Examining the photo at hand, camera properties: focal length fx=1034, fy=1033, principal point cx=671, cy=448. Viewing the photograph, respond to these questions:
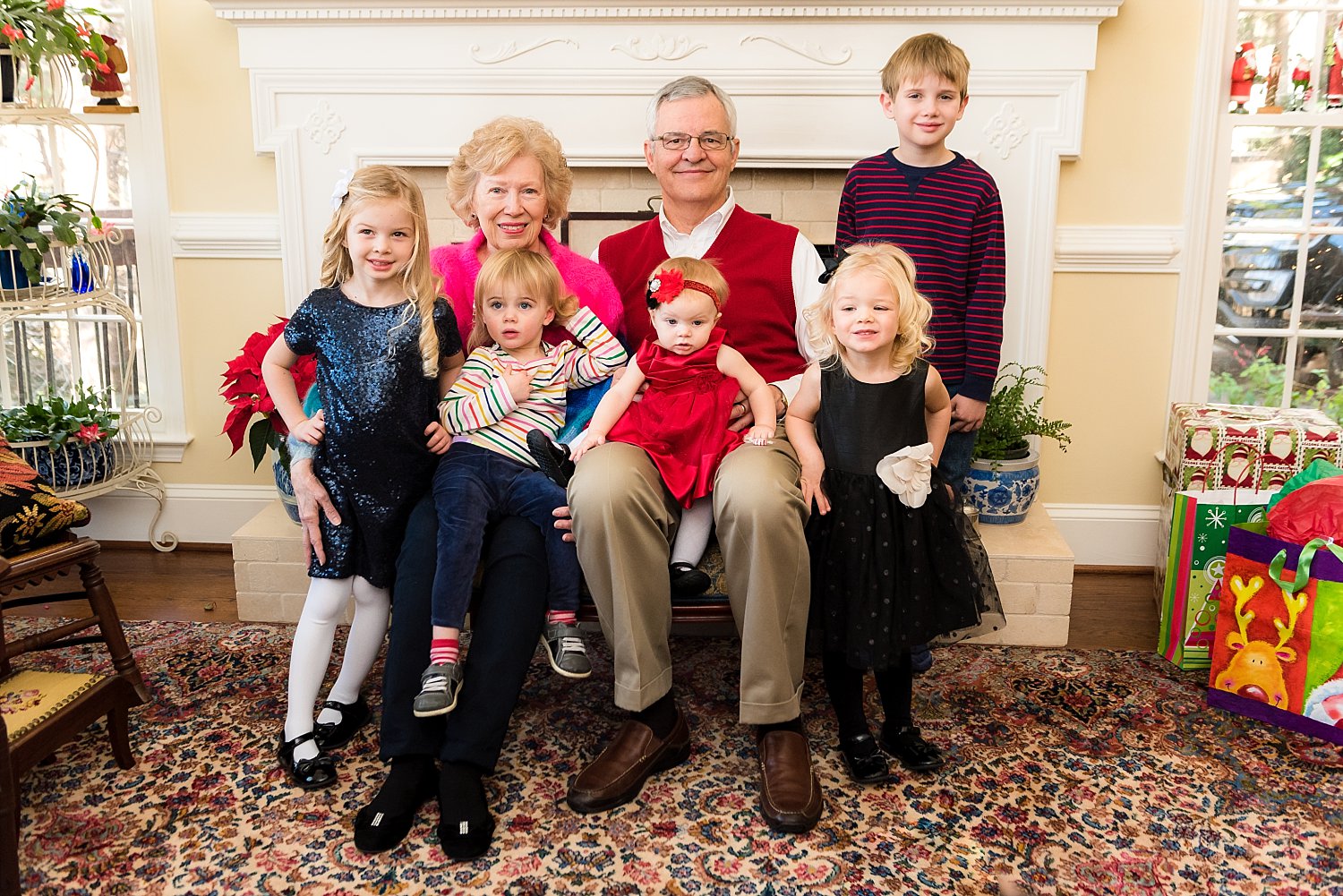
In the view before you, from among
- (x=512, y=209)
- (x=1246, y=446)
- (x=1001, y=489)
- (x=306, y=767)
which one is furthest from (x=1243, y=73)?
(x=306, y=767)

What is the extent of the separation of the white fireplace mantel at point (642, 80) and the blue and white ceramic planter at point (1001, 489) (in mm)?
428

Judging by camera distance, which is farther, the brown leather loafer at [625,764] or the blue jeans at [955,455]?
the blue jeans at [955,455]

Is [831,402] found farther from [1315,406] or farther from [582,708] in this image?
[1315,406]

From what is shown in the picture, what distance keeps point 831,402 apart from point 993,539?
2.93ft

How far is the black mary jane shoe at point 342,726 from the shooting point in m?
2.08

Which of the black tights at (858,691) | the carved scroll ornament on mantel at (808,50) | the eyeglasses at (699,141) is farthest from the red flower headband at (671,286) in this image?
the carved scroll ornament on mantel at (808,50)

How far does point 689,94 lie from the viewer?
230 cm

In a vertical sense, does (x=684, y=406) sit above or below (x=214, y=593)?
above

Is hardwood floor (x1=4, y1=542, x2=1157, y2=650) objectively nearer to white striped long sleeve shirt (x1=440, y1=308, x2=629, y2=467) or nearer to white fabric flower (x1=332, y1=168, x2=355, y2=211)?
white striped long sleeve shirt (x1=440, y1=308, x2=629, y2=467)

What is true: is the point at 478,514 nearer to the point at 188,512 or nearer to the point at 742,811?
the point at 742,811

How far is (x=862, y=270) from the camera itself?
6.46 ft

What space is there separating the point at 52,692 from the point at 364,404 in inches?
30.5

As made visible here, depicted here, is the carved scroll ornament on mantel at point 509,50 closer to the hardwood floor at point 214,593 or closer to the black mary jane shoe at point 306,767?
the hardwood floor at point 214,593

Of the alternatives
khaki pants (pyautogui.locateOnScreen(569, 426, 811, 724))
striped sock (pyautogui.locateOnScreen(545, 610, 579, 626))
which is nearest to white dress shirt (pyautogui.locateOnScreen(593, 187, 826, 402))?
khaki pants (pyautogui.locateOnScreen(569, 426, 811, 724))
